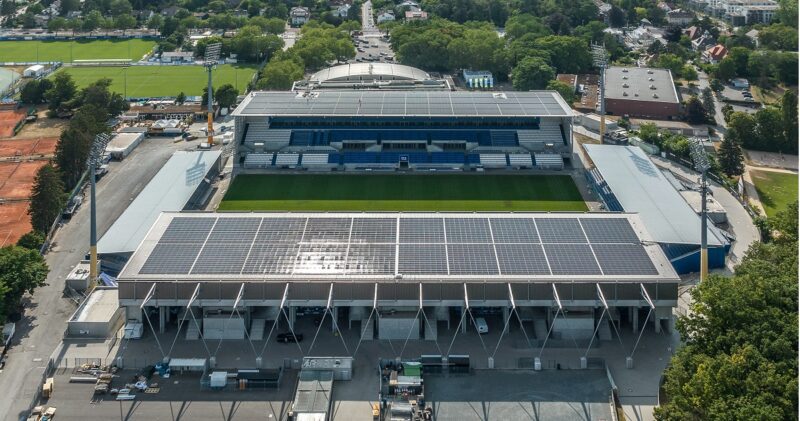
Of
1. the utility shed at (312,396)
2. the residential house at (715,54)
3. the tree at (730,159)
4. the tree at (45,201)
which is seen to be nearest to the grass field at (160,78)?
the tree at (45,201)

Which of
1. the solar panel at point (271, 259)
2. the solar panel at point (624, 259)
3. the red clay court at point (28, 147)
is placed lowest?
the solar panel at point (624, 259)

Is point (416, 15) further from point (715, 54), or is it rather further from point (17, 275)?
point (17, 275)

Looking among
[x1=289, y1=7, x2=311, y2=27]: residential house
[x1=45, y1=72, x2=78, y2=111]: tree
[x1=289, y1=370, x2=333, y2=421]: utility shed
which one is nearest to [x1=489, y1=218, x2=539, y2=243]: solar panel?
[x1=289, y1=370, x2=333, y2=421]: utility shed

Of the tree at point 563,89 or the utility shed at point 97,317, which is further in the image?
the tree at point 563,89

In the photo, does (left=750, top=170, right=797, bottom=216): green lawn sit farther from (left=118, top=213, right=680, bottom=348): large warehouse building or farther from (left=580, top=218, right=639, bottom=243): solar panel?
(left=118, top=213, right=680, bottom=348): large warehouse building

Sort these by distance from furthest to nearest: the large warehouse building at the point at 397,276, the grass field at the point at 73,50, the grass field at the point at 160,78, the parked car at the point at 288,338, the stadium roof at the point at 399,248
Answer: the grass field at the point at 73,50 < the grass field at the point at 160,78 < the stadium roof at the point at 399,248 < the parked car at the point at 288,338 < the large warehouse building at the point at 397,276

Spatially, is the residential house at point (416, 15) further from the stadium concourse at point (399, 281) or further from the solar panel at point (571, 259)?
the solar panel at point (571, 259)
